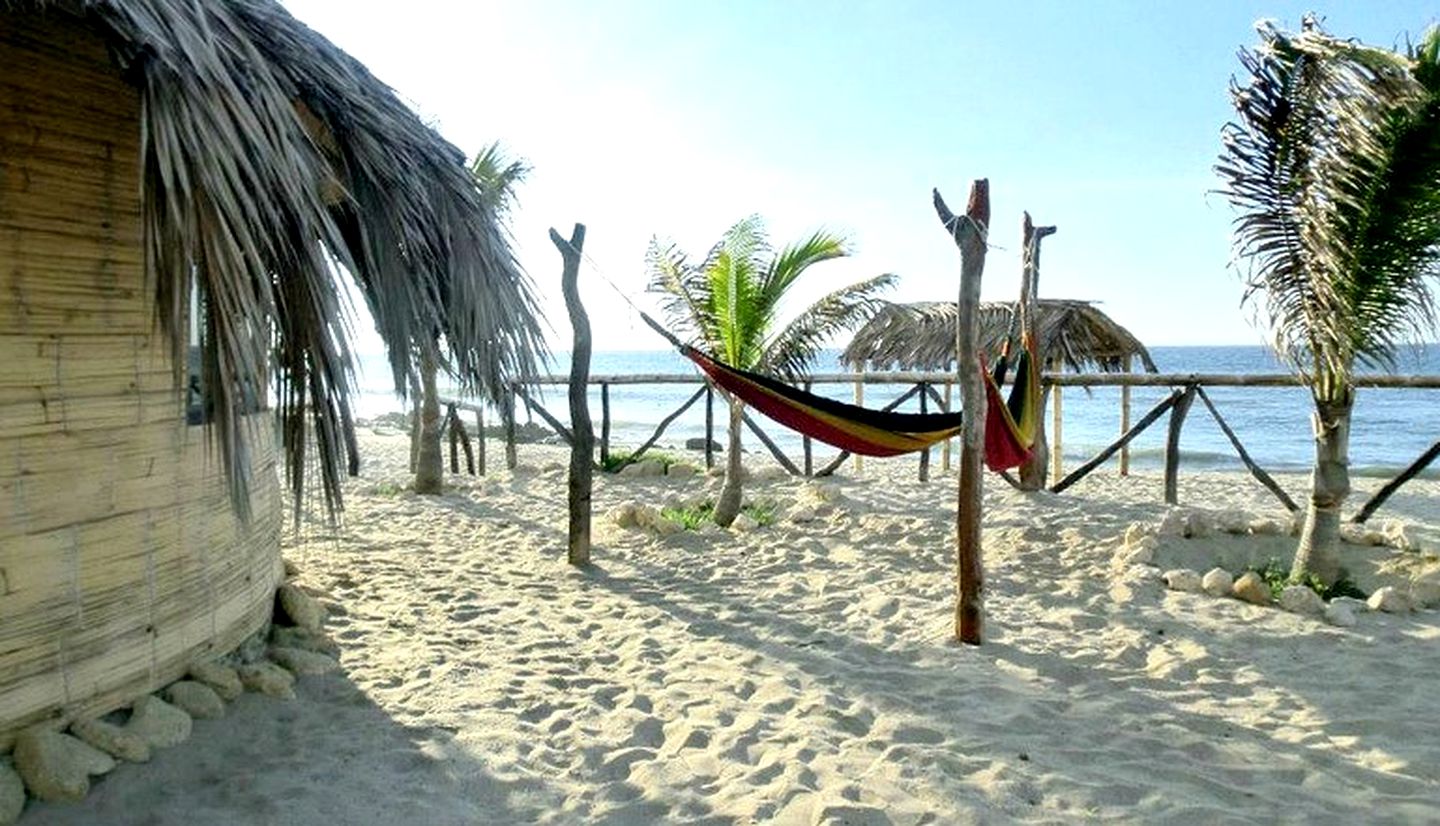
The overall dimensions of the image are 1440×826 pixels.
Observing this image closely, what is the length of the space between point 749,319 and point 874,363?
11.4 ft

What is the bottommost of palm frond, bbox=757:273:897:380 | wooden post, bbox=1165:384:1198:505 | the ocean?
the ocean

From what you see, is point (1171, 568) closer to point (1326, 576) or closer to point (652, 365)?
point (1326, 576)

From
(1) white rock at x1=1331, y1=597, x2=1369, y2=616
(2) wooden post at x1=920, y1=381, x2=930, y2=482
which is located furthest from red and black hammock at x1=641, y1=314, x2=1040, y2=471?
(2) wooden post at x1=920, y1=381, x2=930, y2=482

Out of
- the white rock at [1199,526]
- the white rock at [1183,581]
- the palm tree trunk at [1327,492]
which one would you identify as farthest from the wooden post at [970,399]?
the white rock at [1199,526]

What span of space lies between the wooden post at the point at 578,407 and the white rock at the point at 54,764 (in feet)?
8.14

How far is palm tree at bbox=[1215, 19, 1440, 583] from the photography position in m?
3.35

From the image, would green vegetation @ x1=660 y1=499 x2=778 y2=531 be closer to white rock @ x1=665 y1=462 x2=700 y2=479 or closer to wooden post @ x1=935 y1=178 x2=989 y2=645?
white rock @ x1=665 y1=462 x2=700 y2=479

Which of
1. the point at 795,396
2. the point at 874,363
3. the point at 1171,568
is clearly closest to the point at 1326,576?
the point at 1171,568

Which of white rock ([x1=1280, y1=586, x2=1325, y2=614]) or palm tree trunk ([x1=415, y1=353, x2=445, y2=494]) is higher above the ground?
palm tree trunk ([x1=415, y1=353, x2=445, y2=494])

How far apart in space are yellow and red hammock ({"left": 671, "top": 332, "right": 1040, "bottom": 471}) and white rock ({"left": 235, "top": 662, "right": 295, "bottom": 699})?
2355mm

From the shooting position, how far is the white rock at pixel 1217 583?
3.78 metres

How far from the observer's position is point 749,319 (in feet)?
17.8

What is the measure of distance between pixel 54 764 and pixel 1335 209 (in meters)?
4.35

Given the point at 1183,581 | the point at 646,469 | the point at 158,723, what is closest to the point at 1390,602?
the point at 1183,581
